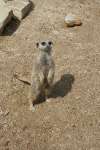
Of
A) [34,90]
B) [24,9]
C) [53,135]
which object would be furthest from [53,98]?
[24,9]

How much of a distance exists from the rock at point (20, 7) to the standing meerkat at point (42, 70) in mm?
2143

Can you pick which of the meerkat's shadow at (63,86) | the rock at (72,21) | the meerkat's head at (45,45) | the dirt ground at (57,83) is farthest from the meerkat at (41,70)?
the rock at (72,21)

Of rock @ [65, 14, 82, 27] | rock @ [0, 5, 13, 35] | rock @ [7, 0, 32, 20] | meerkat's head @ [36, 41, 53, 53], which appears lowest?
rock @ [65, 14, 82, 27]

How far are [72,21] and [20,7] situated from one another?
1080mm

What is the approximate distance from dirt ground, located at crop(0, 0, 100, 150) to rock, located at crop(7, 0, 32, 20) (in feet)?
0.40

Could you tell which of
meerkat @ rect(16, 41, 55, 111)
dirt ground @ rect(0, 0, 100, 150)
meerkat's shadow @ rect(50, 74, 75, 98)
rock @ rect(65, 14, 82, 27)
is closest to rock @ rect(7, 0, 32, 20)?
dirt ground @ rect(0, 0, 100, 150)

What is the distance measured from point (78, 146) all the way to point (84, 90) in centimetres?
115

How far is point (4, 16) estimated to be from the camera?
7434mm

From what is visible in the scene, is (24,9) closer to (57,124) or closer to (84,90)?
(84,90)

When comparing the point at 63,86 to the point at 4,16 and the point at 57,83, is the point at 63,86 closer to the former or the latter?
the point at 57,83

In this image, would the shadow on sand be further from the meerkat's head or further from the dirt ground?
the meerkat's head

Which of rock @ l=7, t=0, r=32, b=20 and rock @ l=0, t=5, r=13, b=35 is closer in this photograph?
rock @ l=0, t=5, r=13, b=35

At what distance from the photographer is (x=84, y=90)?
20.5ft

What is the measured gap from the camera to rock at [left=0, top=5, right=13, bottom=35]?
24.1 ft
